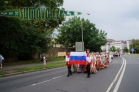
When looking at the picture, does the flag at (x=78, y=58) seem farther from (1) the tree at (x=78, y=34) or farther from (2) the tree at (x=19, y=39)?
(1) the tree at (x=78, y=34)

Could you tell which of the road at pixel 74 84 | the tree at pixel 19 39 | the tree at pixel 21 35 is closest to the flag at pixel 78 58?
the road at pixel 74 84

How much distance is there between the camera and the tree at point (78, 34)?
185 feet

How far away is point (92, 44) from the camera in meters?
56.7

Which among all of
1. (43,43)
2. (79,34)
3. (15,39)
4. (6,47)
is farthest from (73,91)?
(79,34)

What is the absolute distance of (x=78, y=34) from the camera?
2222 inches

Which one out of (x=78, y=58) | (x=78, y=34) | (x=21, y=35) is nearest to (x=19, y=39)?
(x=21, y=35)

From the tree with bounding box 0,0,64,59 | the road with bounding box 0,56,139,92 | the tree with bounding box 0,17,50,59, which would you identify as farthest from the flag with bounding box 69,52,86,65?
the tree with bounding box 0,17,50,59

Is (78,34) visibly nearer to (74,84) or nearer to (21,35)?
(21,35)

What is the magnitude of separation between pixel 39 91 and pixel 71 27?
48.0 m

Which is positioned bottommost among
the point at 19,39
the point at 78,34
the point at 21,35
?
the point at 19,39

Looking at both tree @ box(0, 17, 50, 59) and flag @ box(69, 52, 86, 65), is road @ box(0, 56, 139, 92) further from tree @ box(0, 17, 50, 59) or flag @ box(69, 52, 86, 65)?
tree @ box(0, 17, 50, 59)

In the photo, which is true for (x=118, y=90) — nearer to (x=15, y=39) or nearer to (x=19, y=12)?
(x=19, y=12)

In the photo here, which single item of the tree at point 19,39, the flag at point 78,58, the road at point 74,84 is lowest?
the road at point 74,84

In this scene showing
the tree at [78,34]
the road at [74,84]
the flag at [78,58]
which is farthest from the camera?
the tree at [78,34]
